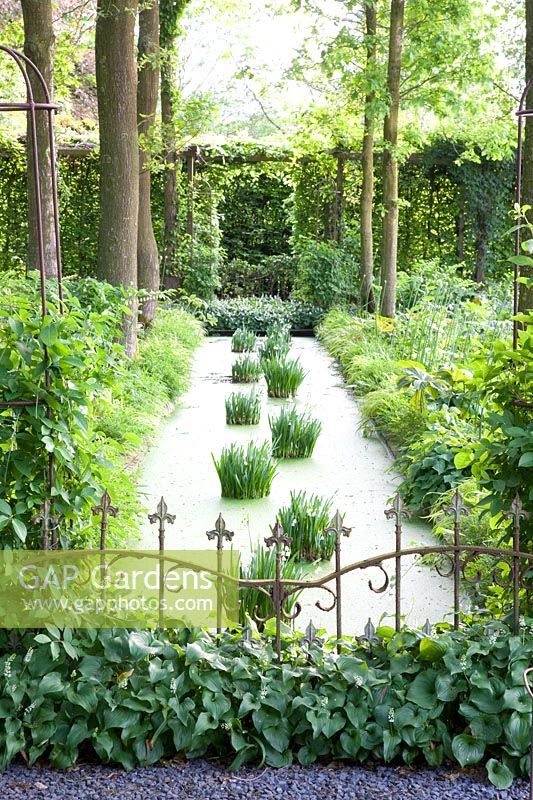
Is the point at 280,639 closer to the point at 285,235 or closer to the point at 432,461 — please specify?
the point at 432,461

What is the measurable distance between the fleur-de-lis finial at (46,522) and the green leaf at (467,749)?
142cm

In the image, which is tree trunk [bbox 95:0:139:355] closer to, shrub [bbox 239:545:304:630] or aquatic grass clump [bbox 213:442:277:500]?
aquatic grass clump [bbox 213:442:277:500]

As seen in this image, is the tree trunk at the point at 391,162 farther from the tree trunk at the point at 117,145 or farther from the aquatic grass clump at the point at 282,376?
the tree trunk at the point at 117,145

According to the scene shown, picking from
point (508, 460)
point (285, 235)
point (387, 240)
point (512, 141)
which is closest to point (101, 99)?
point (387, 240)

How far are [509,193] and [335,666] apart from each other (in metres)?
15.4

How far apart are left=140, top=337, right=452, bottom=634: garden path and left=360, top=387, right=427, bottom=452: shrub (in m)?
0.13

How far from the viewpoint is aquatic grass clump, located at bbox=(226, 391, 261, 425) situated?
7.17 meters

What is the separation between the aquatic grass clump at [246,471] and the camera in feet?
16.4

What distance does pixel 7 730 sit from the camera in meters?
2.74

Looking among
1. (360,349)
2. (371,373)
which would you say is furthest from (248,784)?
(360,349)

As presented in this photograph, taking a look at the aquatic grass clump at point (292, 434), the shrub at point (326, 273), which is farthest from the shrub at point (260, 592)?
the shrub at point (326, 273)

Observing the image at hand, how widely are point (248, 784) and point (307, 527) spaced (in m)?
1.58

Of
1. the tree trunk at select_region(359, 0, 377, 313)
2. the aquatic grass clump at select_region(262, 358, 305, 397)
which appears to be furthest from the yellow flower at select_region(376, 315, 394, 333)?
the aquatic grass clump at select_region(262, 358, 305, 397)

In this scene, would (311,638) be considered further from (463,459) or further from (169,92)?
(169,92)
